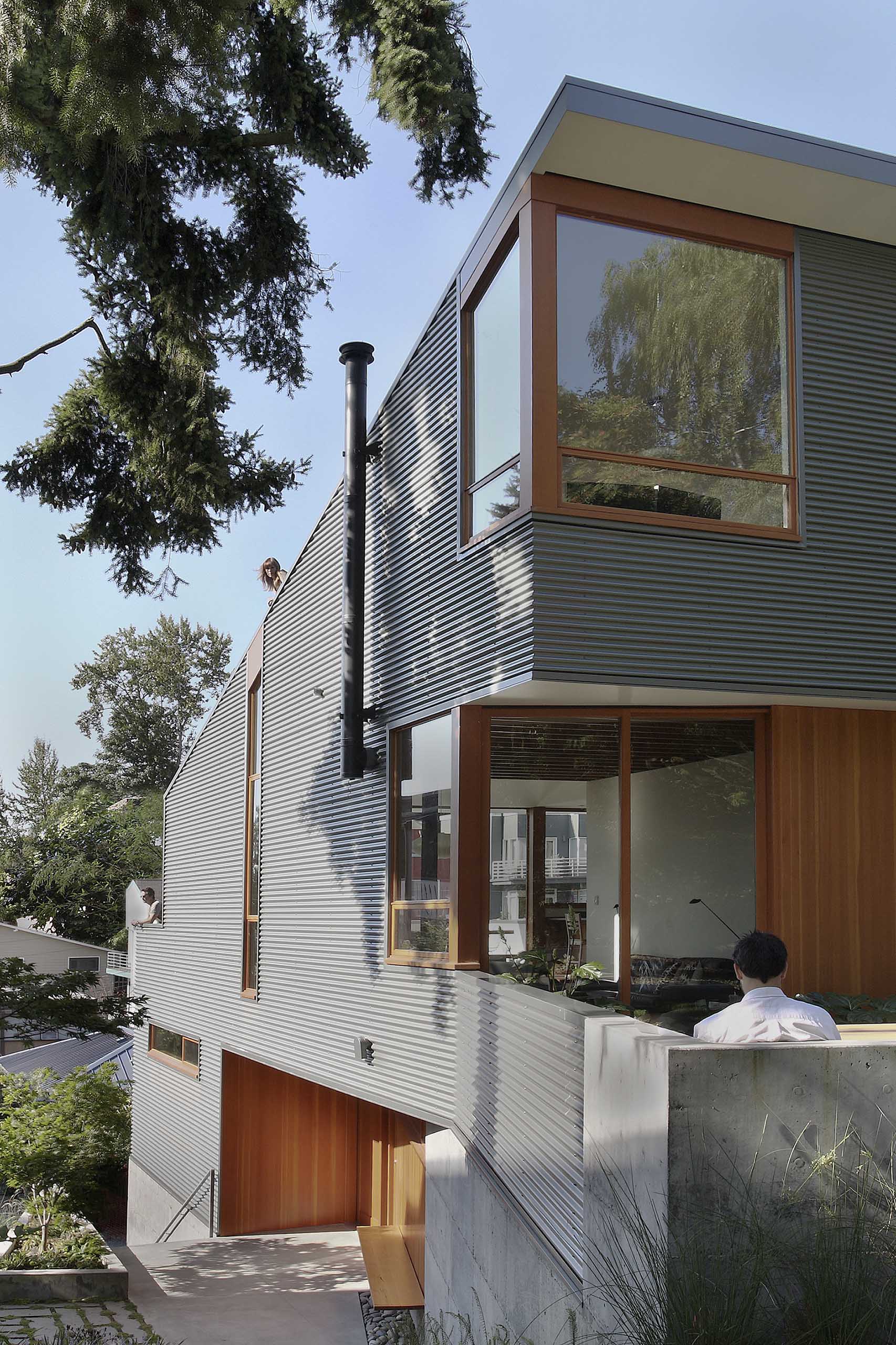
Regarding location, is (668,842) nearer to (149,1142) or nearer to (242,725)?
(242,725)

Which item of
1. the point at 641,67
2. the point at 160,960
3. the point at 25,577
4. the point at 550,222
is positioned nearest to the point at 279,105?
the point at 550,222

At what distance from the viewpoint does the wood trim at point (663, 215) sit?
24.4 ft

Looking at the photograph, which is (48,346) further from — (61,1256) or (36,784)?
(36,784)

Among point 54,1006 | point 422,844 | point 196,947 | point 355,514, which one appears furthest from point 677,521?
point 196,947

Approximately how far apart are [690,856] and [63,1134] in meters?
13.6

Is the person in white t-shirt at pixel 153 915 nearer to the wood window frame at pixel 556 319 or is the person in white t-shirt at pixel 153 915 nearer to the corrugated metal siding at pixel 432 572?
the corrugated metal siding at pixel 432 572

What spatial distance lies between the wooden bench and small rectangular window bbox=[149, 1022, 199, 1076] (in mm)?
3979

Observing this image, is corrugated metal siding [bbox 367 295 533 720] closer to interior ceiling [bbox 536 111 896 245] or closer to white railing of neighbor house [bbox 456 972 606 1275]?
interior ceiling [bbox 536 111 896 245]

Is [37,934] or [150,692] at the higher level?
[150,692]

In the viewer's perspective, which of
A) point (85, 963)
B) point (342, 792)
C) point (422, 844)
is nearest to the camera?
point (422, 844)

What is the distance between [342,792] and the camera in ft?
35.1

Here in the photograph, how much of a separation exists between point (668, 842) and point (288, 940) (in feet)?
17.4

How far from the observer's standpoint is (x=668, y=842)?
318 inches

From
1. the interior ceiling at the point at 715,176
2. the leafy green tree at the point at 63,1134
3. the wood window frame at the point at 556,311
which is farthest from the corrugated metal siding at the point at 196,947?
the interior ceiling at the point at 715,176
